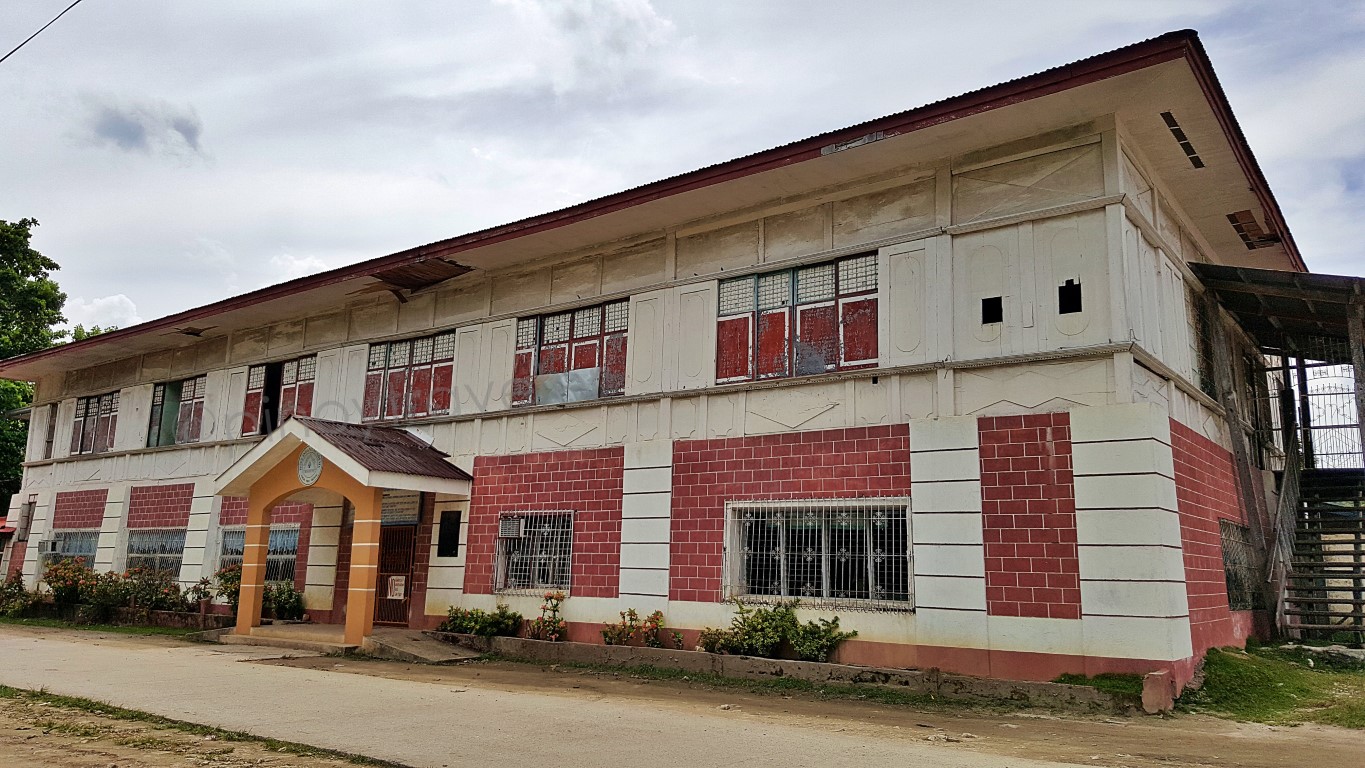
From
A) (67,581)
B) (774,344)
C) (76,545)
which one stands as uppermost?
(774,344)

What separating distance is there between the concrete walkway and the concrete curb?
125cm

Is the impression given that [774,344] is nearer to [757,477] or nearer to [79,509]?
[757,477]

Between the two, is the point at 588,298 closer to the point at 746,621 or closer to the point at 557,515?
the point at 557,515

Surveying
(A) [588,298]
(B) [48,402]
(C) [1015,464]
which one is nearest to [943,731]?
(C) [1015,464]

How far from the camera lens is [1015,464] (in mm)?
10656

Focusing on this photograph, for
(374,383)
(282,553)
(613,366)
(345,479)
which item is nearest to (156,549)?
(282,553)

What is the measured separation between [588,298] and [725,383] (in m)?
3.09

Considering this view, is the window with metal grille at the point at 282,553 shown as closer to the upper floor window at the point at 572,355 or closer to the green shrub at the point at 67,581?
the green shrub at the point at 67,581

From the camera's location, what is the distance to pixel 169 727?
7.95m

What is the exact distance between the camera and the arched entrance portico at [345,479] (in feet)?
47.0

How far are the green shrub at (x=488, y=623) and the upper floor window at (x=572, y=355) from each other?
3325 millimetres

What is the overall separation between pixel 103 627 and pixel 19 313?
2022 centimetres

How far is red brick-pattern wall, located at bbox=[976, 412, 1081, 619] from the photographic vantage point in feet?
33.4

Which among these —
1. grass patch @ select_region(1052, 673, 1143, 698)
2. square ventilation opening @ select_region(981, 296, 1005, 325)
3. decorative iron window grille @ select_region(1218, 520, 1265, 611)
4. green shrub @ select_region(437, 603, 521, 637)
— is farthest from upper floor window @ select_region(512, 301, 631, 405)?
decorative iron window grille @ select_region(1218, 520, 1265, 611)
